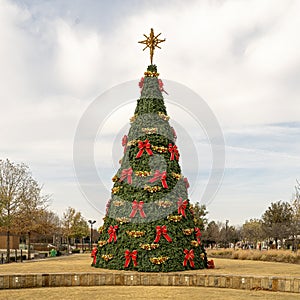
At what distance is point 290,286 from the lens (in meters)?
13.1

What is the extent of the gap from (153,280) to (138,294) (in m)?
1.95

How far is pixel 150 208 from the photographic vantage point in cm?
1683

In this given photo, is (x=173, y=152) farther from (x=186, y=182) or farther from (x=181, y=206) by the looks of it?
(x=181, y=206)

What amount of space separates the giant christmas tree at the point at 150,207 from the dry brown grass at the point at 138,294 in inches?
118

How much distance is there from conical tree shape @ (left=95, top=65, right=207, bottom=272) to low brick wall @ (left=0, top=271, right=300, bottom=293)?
1.97m

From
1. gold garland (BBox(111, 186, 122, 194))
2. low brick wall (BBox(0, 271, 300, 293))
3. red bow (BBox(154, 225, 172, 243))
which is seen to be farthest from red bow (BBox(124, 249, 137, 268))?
gold garland (BBox(111, 186, 122, 194))

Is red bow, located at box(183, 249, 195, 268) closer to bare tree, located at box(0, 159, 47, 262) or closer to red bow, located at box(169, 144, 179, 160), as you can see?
red bow, located at box(169, 144, 179, 160)

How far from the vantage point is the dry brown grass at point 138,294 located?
11672mm

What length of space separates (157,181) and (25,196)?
59.2 ft

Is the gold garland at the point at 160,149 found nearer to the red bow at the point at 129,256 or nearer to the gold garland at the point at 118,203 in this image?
the gold garland at the point at 118,203

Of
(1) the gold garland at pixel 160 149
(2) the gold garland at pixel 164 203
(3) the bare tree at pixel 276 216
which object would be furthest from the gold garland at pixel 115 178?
(3) the bare tree at pixel 276 216

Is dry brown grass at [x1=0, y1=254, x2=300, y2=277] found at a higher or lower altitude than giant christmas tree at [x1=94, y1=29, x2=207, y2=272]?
lower

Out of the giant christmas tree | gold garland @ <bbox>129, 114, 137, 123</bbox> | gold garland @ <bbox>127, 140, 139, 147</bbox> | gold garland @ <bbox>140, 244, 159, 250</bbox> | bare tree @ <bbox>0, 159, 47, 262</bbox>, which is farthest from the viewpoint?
bare tree @ <bbox>0, 159, 47, 262</bbox>

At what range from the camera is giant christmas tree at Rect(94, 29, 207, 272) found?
53.6 feet
